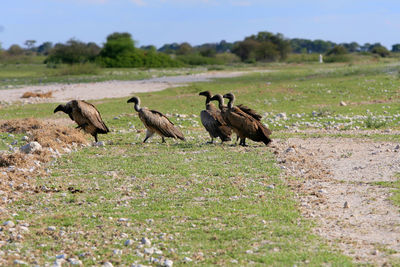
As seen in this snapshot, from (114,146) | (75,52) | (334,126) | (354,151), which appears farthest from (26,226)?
(75,52)

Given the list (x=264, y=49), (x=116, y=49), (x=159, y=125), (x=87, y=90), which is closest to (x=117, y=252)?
(x=159, y=125)

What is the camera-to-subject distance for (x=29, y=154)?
1141 centimetres

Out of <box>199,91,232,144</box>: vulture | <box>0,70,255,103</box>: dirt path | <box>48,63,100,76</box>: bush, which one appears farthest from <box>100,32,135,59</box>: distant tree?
<box>199,91,232,144</box>: vulture

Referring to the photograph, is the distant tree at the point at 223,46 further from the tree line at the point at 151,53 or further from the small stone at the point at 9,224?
the small stone at the point at 9,224

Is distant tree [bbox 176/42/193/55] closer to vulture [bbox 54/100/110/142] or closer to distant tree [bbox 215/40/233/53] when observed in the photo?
distant tree [bbox 215/40/233/53]

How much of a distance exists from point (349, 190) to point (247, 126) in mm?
4126

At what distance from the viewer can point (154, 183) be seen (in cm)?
961

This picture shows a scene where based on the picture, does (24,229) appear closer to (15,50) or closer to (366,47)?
(15,50)

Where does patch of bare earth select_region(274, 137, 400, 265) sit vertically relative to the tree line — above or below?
below

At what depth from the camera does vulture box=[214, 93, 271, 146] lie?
1301 cm

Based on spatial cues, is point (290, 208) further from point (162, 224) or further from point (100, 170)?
point (100, 170)

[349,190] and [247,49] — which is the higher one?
[247,49]

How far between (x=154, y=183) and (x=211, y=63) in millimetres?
59222

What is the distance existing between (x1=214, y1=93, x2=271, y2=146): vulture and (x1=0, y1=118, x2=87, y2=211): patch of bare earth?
138 inches
